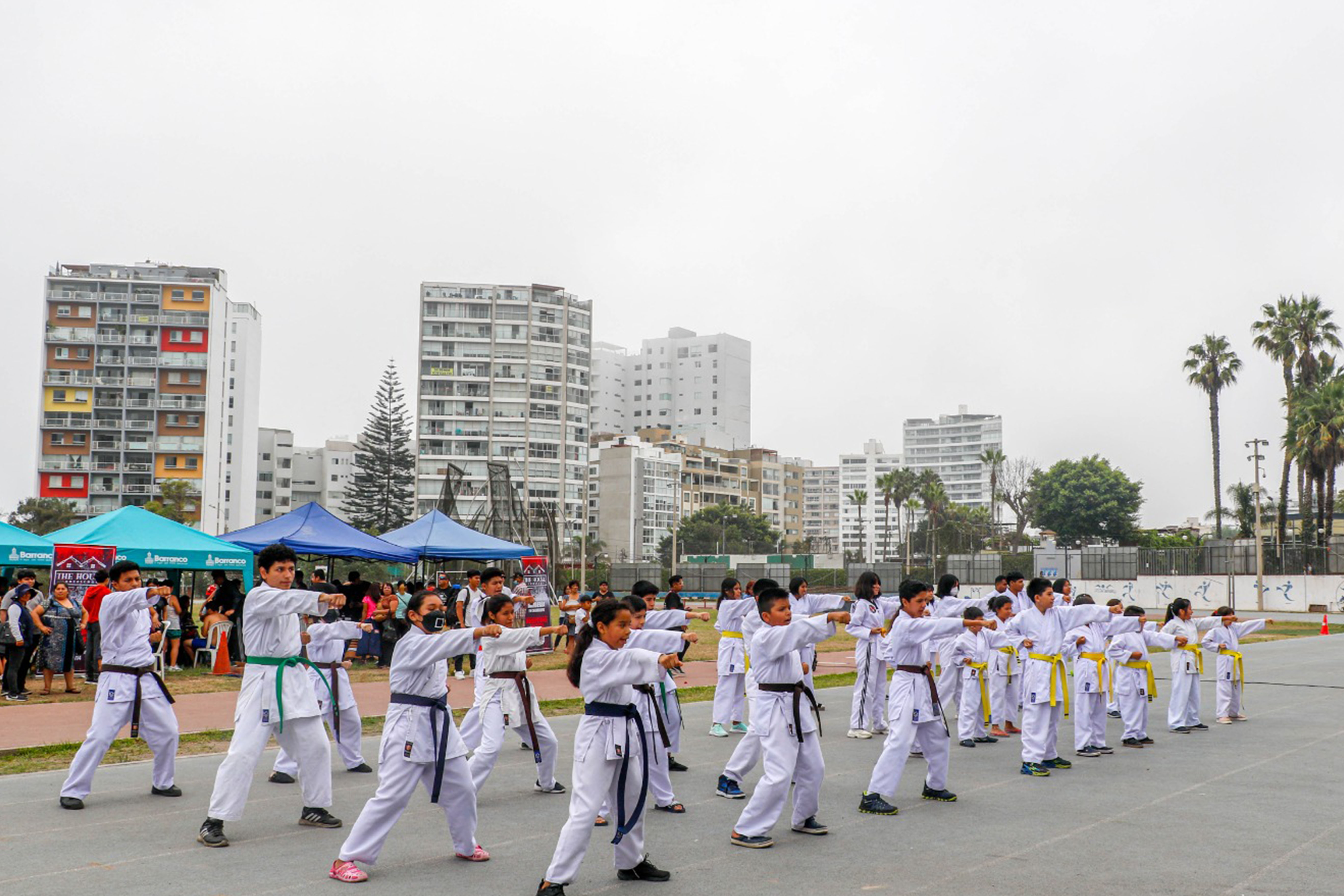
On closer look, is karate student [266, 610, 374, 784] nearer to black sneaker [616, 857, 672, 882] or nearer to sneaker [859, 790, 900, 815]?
black sneaker [616, 857, 672, 882]

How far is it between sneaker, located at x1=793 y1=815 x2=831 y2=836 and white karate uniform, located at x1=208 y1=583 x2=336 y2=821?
3.37 metres

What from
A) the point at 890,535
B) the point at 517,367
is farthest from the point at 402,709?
the point at 890,535

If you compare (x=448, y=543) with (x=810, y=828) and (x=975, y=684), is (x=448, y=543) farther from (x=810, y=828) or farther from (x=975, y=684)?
(x=810, y=828)

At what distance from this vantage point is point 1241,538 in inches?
2232

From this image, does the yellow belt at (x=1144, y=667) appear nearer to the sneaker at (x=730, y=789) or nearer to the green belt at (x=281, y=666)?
the sneaker at (x=730, y=789)

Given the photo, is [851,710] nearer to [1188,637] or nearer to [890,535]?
[1188,637]

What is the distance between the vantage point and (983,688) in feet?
40.9

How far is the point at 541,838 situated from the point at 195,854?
87.9 inches

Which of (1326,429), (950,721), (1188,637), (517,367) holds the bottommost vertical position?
(950,721)

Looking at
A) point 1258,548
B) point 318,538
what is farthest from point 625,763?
point 1258,548

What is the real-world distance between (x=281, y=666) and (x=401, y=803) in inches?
67.4

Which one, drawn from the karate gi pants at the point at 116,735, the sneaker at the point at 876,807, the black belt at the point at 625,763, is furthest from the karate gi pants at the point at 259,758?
the sneaker at the point at 876,807

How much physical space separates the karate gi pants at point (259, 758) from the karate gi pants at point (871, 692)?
276 inches

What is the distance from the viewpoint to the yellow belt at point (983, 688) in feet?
40.5
